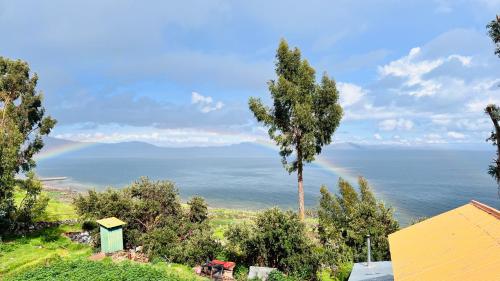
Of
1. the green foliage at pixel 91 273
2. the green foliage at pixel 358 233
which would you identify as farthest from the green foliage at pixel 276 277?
the green foliage at pixel 91 273

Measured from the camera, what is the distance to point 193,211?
31469 mm

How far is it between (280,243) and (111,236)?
1330 centimetres

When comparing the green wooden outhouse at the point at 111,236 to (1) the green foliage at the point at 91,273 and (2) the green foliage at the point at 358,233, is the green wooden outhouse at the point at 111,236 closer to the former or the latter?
(1) the green foliage at the point at 91,273

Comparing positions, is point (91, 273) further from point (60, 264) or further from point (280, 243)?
point (280, 243)

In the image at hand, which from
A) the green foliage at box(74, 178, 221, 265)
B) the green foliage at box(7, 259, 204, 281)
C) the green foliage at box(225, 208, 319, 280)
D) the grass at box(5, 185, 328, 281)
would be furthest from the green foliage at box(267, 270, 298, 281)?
the green foliage at box(74, 178, 221, 265)

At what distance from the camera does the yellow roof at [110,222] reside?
1099 inches

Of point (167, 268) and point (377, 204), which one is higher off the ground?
point (377, 204)

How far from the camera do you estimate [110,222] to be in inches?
1129

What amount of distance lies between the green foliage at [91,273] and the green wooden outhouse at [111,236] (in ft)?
19.0

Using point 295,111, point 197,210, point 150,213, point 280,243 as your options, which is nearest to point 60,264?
point 150,213

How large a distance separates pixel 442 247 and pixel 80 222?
35.9 meters

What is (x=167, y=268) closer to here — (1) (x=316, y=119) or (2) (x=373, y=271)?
(2) (x=373, y=271)

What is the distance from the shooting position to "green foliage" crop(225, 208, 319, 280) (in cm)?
2348

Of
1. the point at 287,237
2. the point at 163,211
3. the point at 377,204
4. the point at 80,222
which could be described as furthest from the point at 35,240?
the point at 377,204
